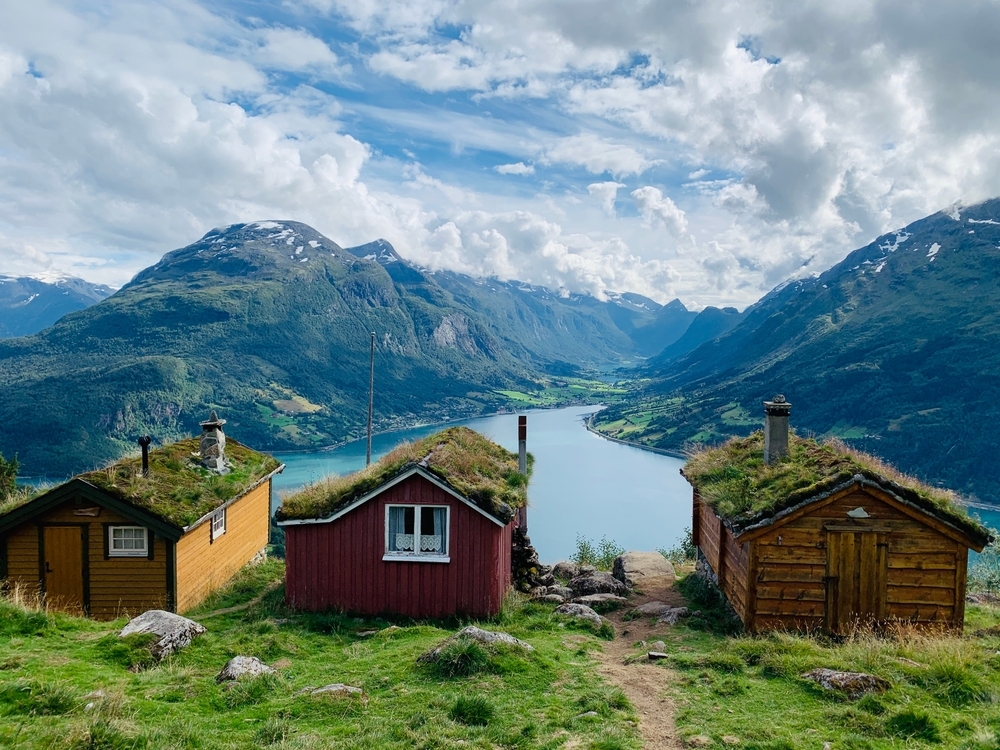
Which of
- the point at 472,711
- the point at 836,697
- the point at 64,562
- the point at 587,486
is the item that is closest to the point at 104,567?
the point at 64,562

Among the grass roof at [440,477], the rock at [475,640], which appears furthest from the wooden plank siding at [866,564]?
the rock at [475,640]

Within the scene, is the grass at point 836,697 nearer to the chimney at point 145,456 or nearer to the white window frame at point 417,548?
the white window frame at point 417,548

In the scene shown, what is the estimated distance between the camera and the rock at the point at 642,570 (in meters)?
19.3

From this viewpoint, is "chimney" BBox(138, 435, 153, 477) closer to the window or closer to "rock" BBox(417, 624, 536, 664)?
the window

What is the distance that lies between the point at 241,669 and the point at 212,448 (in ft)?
41.7

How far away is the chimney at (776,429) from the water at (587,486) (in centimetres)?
2759

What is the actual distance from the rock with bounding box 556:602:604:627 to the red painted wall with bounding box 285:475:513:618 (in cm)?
159

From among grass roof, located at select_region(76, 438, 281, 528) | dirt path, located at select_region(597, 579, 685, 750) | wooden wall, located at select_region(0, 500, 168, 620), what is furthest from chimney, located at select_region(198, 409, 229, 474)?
dirt path, located at select_region(597, 579, 685, 750)

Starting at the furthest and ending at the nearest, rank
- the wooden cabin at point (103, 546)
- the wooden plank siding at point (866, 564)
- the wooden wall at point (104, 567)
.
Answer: the wooden wall at point (104, 567)
the wooden cabin at point (103, 546)
the wooden plank siding at point (866, 564)

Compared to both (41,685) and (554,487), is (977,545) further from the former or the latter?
(554,487)

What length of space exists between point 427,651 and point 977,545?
1144cm

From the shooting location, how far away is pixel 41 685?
736cm

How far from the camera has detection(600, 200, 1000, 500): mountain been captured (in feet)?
383

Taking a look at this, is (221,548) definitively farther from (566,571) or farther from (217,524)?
(566,571)
